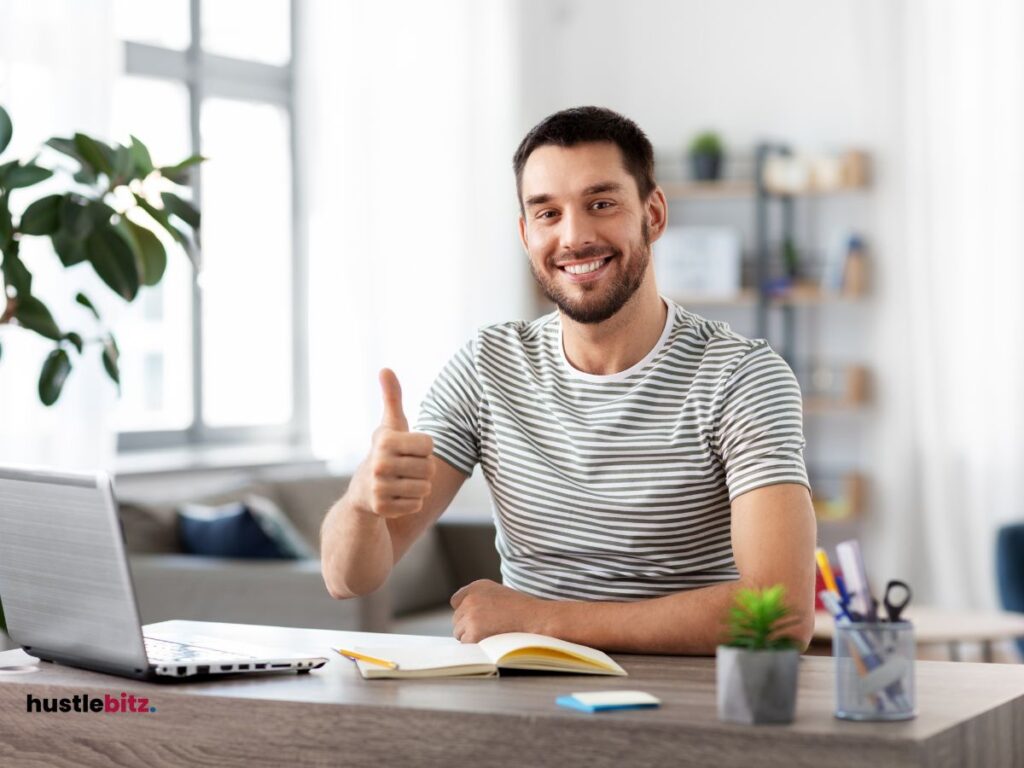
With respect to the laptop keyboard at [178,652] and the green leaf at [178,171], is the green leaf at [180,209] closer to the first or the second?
the green leaf at [178,171]

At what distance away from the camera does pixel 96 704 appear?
160 cm

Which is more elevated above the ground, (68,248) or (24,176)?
(24,176)

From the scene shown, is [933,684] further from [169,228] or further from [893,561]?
[893,561]

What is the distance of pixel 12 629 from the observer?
1801 millimetres

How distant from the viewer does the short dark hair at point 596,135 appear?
210 centimetres

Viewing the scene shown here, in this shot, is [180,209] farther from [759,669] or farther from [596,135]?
[759,669]

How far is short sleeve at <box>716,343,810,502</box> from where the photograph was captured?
189 centimetres

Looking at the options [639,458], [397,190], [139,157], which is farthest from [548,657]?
[397,190]

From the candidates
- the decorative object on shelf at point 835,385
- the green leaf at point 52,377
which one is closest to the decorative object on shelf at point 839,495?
the decorative object on shelf at point 835,385

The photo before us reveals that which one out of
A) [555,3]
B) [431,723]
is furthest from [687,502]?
[555,3]

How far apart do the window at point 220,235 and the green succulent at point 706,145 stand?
1.64 meters

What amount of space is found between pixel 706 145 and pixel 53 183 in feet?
9.75

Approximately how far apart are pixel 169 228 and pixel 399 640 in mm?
1075

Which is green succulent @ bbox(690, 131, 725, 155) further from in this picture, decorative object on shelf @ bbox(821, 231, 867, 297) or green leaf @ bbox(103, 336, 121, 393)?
green leaf @ bbox(103, 336, 121, 393)
